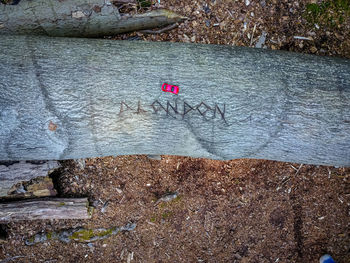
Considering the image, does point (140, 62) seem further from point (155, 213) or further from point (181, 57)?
point (155, 213)

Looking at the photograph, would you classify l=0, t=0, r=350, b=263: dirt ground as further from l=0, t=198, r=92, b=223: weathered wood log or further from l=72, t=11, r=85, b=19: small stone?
l=72, t=11, r=85, b=19: small stone

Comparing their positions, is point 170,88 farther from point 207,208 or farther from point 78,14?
point 207,208

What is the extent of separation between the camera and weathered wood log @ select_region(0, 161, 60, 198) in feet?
8.66

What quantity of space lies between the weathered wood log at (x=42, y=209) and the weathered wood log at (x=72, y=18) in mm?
1834

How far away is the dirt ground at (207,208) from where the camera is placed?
10.1 feet

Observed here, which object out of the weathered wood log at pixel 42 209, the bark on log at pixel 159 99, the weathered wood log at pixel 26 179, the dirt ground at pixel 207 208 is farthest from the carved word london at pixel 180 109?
the weathered wood log at pixel 42 209

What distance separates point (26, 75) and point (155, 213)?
205 cm

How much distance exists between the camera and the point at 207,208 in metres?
3.16

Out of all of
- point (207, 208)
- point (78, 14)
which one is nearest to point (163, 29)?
point (78, 14)

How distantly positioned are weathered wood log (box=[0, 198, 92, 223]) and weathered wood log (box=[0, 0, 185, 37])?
183 centimetres

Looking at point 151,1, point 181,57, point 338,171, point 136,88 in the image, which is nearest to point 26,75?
point 136,88

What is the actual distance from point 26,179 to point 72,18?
1.75 m

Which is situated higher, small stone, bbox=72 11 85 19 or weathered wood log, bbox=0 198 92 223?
small stone, bbox=72 11 85 19

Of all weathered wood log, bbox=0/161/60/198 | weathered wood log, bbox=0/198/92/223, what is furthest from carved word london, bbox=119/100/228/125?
weathered wood log, bbox=0/198/92/223
